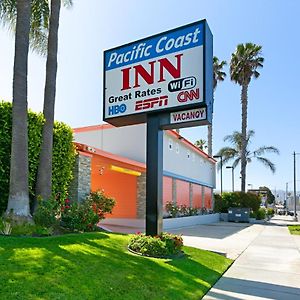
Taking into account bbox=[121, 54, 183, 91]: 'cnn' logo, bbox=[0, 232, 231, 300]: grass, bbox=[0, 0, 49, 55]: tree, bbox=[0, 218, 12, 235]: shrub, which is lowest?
bbox=[0, 232, 231, 300]: grass

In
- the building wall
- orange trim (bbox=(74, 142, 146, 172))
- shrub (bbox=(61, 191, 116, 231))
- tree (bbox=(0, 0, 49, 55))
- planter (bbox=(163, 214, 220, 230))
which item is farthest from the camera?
the building wall

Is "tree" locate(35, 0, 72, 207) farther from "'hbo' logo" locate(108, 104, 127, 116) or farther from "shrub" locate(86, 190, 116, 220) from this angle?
"'hbo' logo" locate(108, 104, 127, 116)

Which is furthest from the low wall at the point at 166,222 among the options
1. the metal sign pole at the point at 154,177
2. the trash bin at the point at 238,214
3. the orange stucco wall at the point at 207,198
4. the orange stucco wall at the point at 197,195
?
the metal sign pole at the point at 154,177

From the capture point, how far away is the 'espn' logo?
9584 mm

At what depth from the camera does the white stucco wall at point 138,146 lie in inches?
830

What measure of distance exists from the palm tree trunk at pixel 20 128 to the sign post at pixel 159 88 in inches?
93.9

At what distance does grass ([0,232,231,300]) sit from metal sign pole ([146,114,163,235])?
110cm

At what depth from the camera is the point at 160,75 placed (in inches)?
384

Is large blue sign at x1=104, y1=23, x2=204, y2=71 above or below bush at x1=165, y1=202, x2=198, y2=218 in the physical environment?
above

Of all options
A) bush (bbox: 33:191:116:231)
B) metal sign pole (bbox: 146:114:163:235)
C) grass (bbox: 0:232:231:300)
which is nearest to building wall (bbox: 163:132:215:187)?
bush (bbox: 33:191:116:231)

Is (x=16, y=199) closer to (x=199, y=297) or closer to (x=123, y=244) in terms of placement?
(x=123, y=244)

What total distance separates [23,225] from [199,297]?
5.10 m

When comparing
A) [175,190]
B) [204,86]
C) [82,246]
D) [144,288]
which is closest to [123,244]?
[82,246]

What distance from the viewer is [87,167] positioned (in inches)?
571
